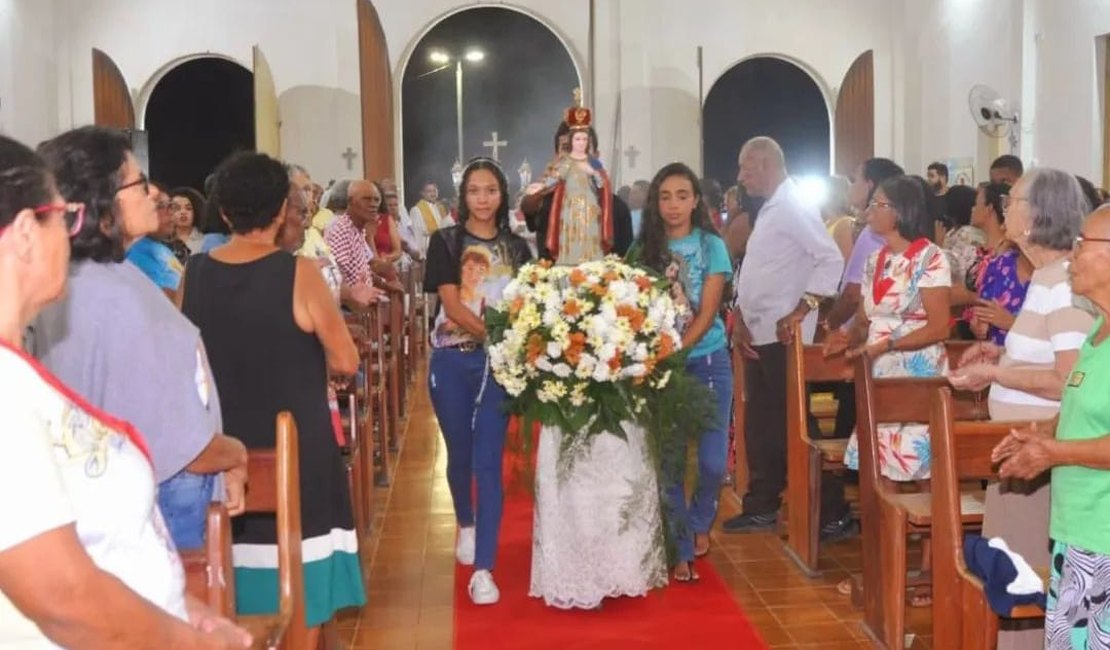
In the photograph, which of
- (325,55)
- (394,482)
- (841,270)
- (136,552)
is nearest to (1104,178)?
(841,270)

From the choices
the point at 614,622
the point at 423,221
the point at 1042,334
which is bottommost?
the point at 614,622

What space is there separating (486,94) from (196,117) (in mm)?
3993

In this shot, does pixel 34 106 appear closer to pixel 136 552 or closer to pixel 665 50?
pixel 665 50

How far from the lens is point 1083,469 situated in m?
2.71

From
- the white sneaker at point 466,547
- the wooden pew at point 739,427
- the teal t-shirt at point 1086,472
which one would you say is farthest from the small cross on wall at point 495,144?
the teal t-shirt at point 1086,472

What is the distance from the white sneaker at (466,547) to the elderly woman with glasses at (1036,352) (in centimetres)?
234

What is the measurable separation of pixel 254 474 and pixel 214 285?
0.78 meters

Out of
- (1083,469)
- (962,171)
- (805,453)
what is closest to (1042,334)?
(1083,469)

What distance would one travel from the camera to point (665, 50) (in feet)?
48.4

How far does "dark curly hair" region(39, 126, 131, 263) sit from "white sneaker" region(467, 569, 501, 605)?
2538 millimetres

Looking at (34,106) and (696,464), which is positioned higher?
(34,106)

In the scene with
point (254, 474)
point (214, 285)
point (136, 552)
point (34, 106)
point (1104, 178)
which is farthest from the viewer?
Answer: point (34, 106)

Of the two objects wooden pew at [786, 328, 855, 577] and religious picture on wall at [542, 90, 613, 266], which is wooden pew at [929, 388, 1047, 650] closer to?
wooden pew at [786, 328, 855, 577]

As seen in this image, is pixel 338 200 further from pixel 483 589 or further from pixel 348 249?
pixel 483 589
